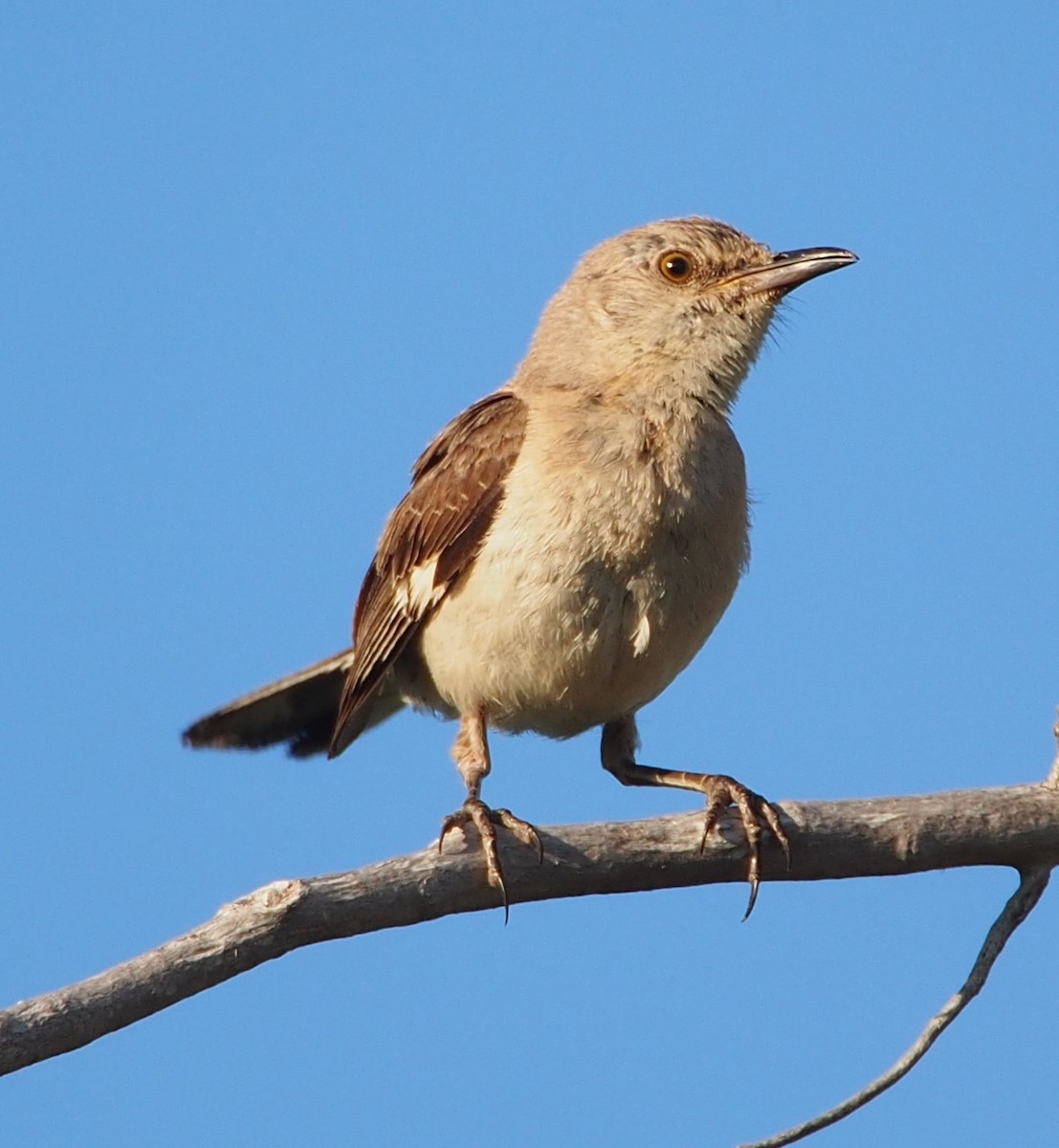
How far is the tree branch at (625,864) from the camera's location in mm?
5074

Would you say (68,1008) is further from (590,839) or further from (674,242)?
(674,242)

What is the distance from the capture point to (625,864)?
5.81 metres

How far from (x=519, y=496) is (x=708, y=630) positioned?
104 centimetres

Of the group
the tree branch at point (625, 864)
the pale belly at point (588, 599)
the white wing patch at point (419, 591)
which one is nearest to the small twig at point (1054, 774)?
the tree branch at point (625, 864)

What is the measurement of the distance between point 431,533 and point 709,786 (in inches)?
68.5

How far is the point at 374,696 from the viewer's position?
8297 millimetres

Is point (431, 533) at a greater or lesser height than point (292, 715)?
greater

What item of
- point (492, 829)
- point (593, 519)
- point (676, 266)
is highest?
point (676, 266)

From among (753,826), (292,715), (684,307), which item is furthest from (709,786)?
(292,715)

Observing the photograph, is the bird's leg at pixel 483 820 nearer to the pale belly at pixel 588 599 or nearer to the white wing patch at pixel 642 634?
the pale belly at pixel 588 599

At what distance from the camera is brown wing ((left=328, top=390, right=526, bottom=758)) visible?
7.28m

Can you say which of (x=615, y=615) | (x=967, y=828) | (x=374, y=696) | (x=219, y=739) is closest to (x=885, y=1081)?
(x=967, y=828)

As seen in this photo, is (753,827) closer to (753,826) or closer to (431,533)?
(753,826)

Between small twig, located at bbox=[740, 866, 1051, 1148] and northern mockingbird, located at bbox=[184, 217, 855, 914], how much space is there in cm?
97
